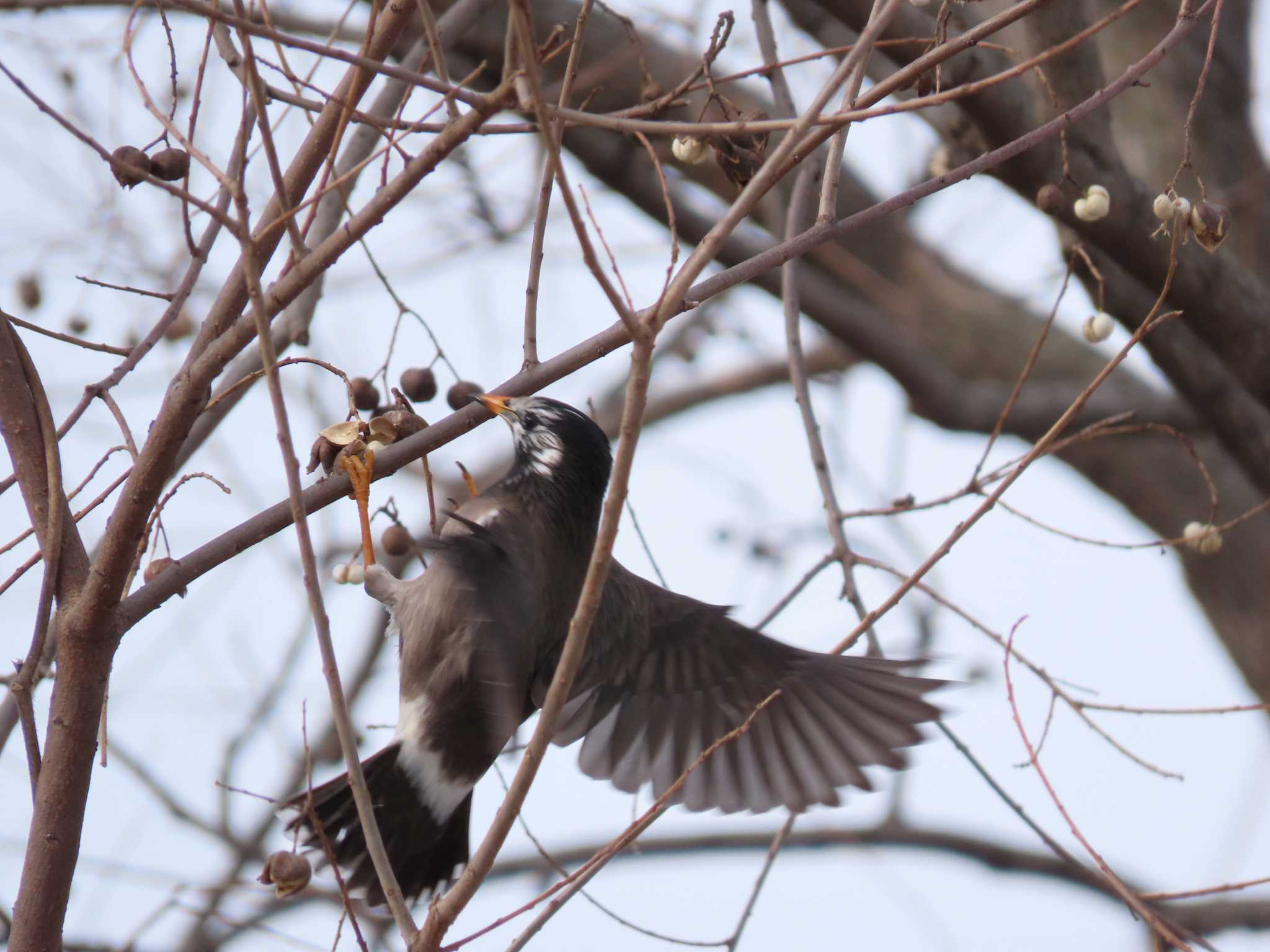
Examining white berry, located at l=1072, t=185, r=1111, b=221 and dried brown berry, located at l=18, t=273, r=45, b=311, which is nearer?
white berry, located at l=1072, t=185, r=1111, b=221

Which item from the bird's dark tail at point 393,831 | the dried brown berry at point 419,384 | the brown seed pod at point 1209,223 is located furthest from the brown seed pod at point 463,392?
the brown seed pod at point 1209,223

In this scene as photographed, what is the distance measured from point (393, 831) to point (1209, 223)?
8.98 feet

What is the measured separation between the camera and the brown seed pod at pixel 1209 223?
10.4ft

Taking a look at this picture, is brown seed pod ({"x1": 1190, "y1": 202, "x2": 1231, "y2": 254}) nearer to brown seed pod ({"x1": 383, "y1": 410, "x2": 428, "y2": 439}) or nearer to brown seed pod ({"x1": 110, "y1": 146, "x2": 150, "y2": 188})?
brown seed pod ({"x1": 383, "y1": 410, "x2": 428, "y2": 439})

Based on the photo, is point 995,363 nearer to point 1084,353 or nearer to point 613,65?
point 1084,353

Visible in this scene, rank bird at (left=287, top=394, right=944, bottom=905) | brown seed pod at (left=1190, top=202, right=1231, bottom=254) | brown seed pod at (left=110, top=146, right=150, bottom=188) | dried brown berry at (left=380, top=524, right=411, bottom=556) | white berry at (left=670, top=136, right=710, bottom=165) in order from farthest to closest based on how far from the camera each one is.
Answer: bird at (left=287, top=394, right=944, bottom=905)
dried brown berry at (left=380, top=524, right=411, bottom=556)
white berry at (left=670, top=136, right=710, bottom=165)
brown seed pod at (left=1190, top=202, right=1231, bottom=254)
brown seed pod at (left=110, top=146, right=150, bottom=188)

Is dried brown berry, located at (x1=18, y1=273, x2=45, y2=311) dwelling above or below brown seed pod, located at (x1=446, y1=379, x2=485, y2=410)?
above

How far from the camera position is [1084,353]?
8391 mm

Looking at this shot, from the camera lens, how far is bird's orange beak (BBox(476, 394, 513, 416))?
302 centimetres

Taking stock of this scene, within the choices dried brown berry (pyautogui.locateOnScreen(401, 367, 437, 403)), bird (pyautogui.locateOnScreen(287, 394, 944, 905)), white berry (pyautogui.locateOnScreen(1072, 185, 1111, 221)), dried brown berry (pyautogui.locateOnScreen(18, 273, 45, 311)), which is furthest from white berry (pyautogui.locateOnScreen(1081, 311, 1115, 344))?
dried brown berry (pyautogui.locateOnScreen(18, 273, 45, 311))

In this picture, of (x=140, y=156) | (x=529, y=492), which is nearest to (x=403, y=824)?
(x=529, y=492)

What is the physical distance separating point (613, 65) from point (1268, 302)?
8.05 ft

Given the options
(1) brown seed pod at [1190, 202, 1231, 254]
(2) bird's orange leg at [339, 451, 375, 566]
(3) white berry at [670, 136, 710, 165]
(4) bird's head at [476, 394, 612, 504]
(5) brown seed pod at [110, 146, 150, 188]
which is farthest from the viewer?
(4) bird's head at [476, 394, 612, 504]

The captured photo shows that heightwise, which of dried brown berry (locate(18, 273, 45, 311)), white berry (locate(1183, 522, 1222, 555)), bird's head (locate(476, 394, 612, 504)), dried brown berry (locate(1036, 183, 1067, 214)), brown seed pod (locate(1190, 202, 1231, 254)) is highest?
dried brown berry (locate(18, 273, 45, 311))
